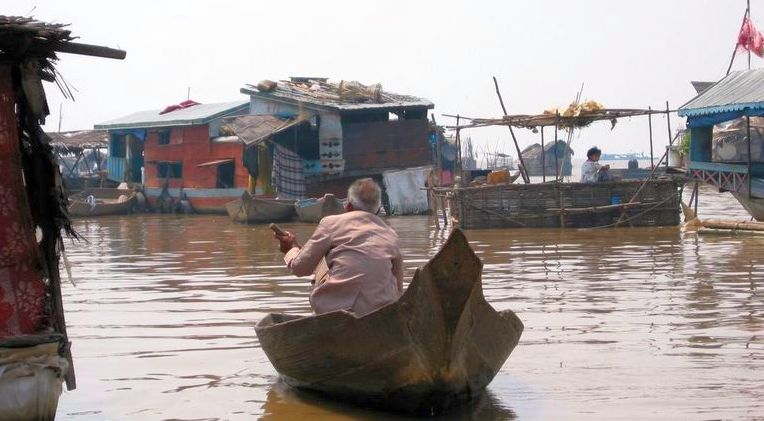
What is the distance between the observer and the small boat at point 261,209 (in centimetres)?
2517

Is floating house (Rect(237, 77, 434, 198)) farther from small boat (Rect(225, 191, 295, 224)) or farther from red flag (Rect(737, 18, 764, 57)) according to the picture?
red flag (Rect(737, 18, 764, 57))

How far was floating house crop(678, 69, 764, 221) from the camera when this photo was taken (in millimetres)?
18875

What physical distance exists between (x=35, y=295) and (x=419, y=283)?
1910 millimetres

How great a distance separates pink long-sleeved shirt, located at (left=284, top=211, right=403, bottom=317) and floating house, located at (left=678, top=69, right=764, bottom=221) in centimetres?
1327

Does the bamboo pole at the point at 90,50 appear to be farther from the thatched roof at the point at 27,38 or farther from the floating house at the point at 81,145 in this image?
the floating house at the point at 81,145

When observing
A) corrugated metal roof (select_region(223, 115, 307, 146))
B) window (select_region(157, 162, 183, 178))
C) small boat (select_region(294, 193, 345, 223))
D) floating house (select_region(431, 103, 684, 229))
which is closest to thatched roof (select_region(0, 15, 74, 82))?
floating house (select_region(431, 103, 684, 229))

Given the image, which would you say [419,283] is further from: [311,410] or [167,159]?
[167,159]

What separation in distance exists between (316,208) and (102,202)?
9.89m

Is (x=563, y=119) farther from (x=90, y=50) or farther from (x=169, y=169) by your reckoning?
(x=169, y=169)

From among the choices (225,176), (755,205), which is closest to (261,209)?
(225,176)

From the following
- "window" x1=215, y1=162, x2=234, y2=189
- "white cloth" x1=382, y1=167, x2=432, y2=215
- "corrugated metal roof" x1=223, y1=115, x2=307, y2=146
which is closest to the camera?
"corrugated metal roof" x1=223, y1=115, x2=307, y2=146

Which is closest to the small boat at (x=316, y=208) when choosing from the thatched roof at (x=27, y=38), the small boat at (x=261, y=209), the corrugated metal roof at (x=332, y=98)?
the small boat at (x=261, y=209)

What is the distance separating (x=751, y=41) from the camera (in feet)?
78.1

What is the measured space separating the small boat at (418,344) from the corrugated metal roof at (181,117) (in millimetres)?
25622
